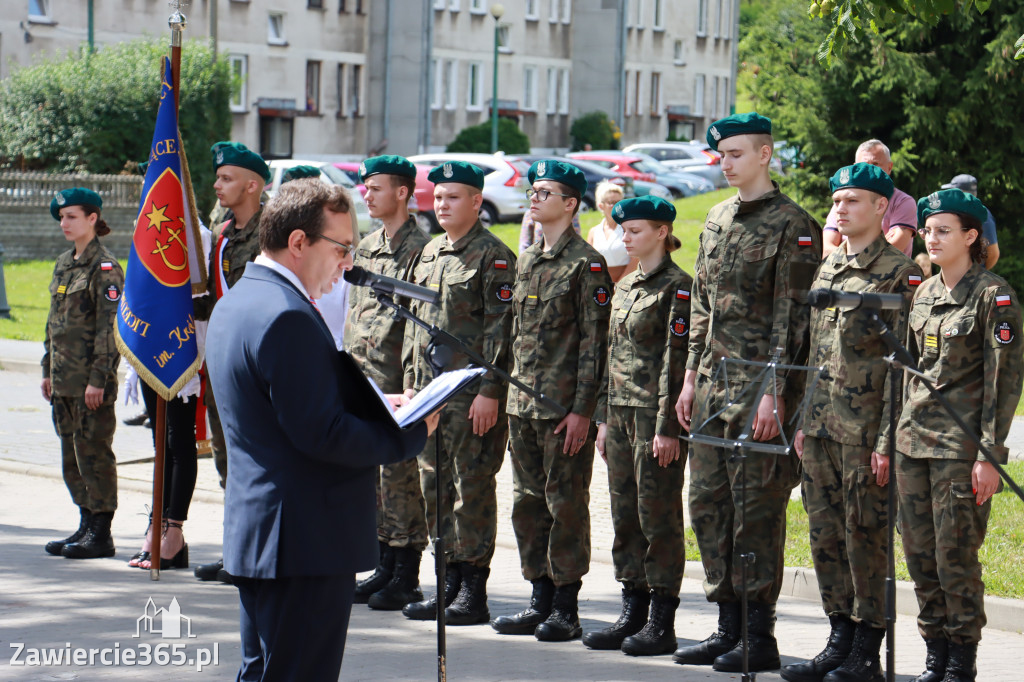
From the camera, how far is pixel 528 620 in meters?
7.21

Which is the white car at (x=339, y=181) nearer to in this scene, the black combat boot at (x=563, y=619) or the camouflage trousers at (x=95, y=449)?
the camouflage trousers at (x=95, y=449)

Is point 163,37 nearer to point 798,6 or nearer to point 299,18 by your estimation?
point 299,18

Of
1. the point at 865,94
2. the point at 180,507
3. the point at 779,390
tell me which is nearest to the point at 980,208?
the point at 779,390

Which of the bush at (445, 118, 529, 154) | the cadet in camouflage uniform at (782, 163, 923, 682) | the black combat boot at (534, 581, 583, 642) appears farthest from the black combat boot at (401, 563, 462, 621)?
the bush at (445, 118, 529, 154)

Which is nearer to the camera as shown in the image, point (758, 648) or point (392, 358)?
point (758, 648)

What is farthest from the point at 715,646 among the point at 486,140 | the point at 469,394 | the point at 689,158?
the point at 486,140

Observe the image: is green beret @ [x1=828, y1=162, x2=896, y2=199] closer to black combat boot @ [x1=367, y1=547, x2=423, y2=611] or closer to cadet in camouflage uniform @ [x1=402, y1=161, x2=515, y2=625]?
cadet in camouflage uniform @ [x1=402, y1=161, x2=515, y2=625]

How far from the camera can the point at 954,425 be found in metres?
6.02

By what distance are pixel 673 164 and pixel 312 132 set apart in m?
13.8

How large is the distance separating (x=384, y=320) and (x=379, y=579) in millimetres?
1510

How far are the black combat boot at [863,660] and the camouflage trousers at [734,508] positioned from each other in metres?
0.42

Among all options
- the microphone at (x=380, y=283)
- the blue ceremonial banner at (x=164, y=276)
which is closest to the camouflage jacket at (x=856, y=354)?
the microphone at (x=380, y=283)

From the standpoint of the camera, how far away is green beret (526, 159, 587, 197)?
7238 millimetres

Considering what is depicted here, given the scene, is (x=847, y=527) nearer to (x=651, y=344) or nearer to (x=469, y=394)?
(x=651, y=344)
